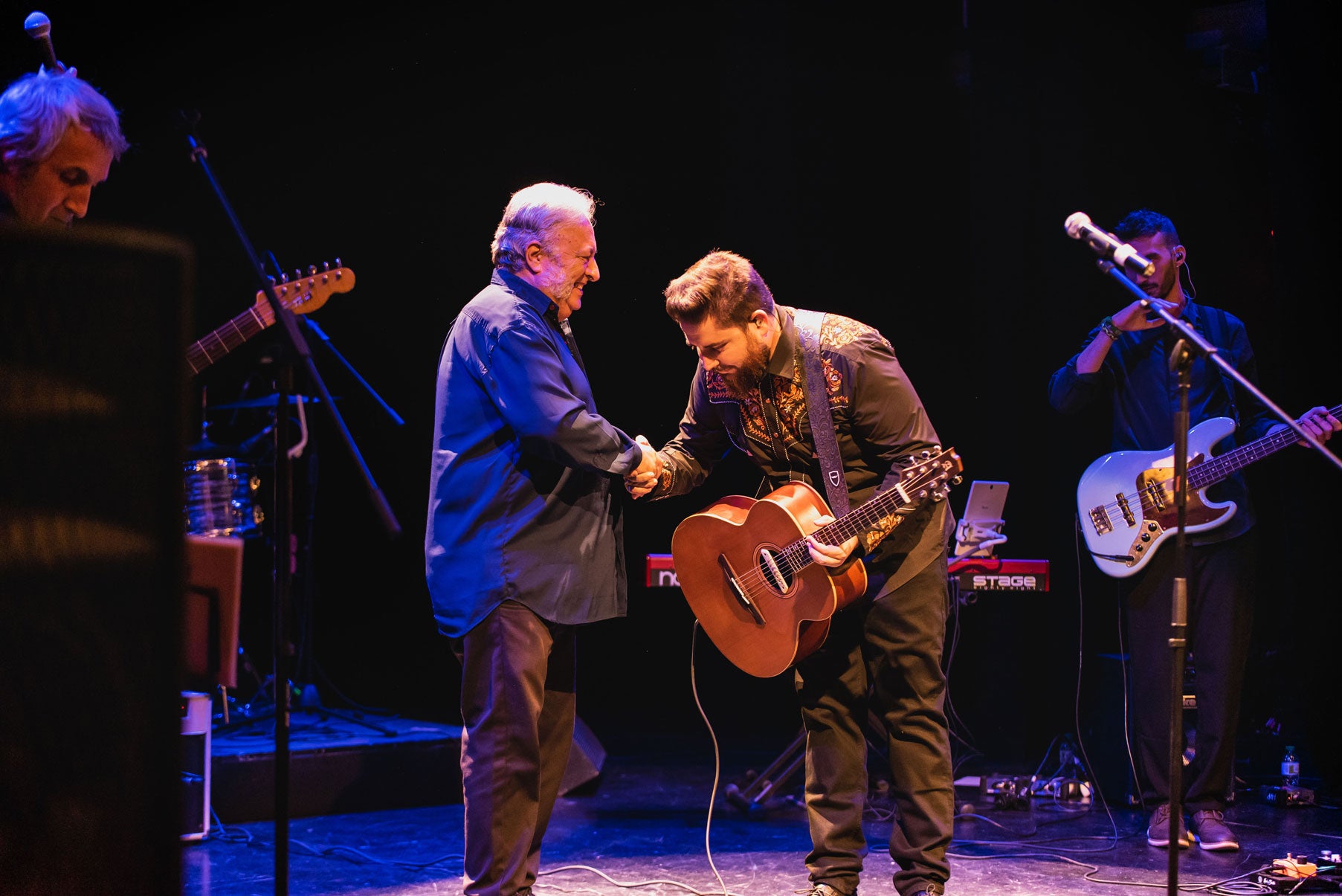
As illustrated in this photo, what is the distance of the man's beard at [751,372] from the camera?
137 inches

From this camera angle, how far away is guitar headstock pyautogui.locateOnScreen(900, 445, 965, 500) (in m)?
3.27

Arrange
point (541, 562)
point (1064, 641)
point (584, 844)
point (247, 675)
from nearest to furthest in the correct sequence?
point (541, 562) → point (584, 844) → point (1064, 641) → point (247, 675)

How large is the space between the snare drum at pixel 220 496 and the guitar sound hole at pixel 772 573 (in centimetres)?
294

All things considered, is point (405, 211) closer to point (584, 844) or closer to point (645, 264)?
point (645, 264)

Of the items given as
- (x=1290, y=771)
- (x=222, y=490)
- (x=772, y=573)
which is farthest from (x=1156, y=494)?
(x=222, y=490)

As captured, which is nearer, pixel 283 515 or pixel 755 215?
pixel 283 515

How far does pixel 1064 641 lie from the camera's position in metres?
5.94

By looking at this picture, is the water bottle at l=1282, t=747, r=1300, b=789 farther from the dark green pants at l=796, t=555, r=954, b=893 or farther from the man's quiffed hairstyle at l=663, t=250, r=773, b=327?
the man's quiffed hairstyle at l=663, t=250, r=773, b=327

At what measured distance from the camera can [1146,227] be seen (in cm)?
461

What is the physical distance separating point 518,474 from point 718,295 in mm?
792

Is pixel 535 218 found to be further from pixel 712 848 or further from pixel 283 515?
pixel 712 848

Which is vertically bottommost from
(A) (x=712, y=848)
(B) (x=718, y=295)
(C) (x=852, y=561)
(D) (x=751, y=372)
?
(A) (x=712, y=848)

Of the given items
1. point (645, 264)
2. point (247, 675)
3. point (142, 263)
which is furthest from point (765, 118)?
point (142, 263)

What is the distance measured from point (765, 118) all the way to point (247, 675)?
4193mm
